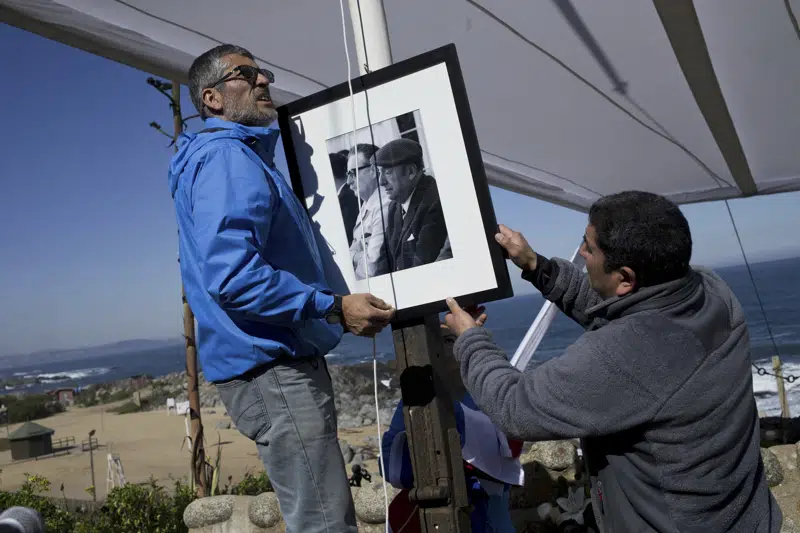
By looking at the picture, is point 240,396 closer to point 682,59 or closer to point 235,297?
point 235,297

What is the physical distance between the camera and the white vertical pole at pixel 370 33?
1.65 m

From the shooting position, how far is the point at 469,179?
1479 mm

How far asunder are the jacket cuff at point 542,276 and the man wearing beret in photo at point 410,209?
352 millimetres

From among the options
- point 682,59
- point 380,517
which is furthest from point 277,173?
point 380,517

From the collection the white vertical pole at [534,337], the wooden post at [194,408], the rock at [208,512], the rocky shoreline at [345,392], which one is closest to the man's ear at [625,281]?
the white vertical pole at [534,337]

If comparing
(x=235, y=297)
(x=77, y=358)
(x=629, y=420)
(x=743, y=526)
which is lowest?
(x=743, y=526)

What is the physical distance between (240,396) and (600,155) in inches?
142

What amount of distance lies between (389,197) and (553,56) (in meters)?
1.64

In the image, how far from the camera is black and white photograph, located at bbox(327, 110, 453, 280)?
152 cm

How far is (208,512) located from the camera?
3805mm

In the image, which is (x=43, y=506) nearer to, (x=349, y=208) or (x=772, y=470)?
(x=349, y=208)

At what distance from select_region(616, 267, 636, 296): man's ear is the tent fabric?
1.22 metres

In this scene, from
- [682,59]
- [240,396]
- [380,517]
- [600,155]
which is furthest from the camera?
[600,155]

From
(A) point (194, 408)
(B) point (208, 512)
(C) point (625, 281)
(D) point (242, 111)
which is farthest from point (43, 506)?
(C) point (625, 281)
